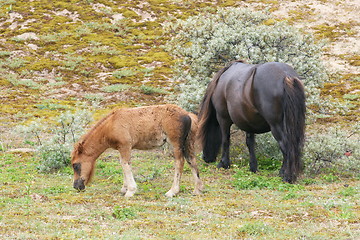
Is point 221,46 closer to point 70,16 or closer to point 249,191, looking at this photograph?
point 249,191

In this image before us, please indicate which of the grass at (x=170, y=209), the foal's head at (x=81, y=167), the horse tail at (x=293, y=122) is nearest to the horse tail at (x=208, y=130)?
the grass at (x=170, y=209)

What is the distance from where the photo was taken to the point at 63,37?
3669 centimetres

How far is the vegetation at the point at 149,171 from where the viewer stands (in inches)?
267

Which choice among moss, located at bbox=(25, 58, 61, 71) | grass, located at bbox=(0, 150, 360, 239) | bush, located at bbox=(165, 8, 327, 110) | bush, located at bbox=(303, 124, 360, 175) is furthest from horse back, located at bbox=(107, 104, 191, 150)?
moss, located at bbox=(25, 58, 61, 71)

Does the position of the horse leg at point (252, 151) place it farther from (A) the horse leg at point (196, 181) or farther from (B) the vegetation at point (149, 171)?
(A) the horse leg at point (196, 181)

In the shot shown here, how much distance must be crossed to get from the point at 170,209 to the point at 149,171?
155 inches

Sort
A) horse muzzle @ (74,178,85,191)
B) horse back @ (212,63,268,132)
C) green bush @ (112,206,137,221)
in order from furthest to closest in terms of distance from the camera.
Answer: horse back @ (212,63,268,132)
horse muzzle @ (74,178,85,191)
green bush @ (112,206,137,221)

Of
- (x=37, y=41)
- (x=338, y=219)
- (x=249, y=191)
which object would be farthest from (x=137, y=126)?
(x=37, y=41)

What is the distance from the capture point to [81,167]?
9.29 metres

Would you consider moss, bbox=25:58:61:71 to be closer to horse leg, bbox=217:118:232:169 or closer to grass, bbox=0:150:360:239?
grass, bbox=0:150:360:239

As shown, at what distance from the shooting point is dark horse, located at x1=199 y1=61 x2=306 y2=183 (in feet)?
33.6

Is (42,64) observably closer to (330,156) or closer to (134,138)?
(134,138)

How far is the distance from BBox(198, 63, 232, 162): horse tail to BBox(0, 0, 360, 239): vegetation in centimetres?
44

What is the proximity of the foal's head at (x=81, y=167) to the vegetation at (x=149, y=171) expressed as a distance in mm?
272
